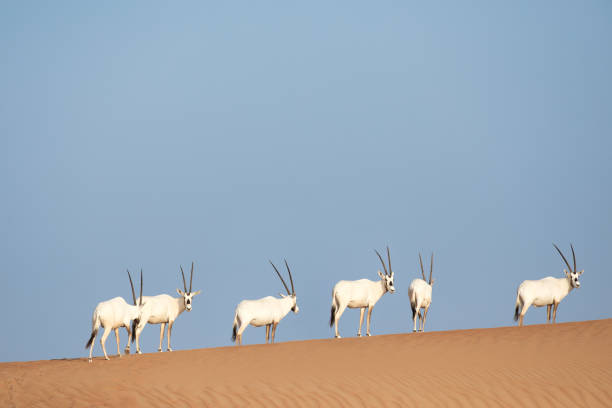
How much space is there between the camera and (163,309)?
2069 cm

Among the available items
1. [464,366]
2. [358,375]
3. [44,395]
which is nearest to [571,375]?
[464,366]

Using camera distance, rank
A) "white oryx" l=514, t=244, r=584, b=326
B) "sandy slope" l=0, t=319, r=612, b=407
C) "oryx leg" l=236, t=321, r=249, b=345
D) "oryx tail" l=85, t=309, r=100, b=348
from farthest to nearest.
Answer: "white oryx" l=514, t=244, r=584, b=326 < "oryx leg" l=236, t=321, r=249, b=345 < "oryx tail" l=85, t=309, r=100, b=348 < "sandy slope" l=0, t=319, r=612, b=407

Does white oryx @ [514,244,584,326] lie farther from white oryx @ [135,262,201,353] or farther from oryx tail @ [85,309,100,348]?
oryx tail @ [85,309,100,348]

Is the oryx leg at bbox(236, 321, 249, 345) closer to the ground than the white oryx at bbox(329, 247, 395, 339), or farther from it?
closer to the ground

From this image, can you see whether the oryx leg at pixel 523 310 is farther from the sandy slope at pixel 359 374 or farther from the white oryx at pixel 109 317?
the white oryx at pixel 109 317

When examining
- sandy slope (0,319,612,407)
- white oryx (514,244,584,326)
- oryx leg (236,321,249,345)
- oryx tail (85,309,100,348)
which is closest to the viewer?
sandy slope (0,319,612,407)

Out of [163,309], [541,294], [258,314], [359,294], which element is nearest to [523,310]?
[541,294]

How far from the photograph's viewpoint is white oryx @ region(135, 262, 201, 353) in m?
20.3

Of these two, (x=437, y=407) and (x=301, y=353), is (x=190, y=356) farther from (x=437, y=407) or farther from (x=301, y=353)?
(x=437, y=407)

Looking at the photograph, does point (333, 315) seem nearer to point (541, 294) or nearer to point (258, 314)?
point (258, 314)

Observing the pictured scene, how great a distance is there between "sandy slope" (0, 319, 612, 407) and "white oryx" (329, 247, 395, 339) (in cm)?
286

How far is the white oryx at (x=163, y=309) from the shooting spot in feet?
66.7

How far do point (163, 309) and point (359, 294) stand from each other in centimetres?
521

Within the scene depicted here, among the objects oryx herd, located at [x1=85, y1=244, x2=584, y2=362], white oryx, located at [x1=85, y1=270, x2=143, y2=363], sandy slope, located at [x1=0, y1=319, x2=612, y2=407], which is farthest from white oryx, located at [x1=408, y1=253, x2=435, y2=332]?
white oryx, located at [x1=85, y1=270, x2=143, y2=363]
